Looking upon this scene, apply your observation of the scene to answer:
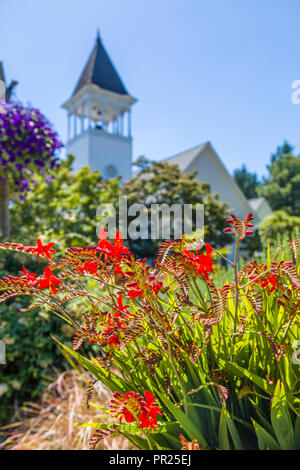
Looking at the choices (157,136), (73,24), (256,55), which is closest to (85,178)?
(157,136)

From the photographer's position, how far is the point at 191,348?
815 mm

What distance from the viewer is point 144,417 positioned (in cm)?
68

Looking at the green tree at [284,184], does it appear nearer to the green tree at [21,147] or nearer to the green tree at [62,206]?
the green tree at [62,206]

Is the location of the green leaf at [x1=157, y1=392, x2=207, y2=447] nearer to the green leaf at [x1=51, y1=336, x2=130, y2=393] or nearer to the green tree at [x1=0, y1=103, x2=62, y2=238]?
the green leaf at [x1=51, y1=336, x2=130, y2=393]

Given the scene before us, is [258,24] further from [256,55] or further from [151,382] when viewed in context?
[151,382]

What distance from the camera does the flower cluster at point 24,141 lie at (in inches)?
119

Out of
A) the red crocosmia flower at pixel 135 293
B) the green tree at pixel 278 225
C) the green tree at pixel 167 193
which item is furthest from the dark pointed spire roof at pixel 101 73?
the red crocosmia flower at pixel 135 293

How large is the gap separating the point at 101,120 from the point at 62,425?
63.2 feet

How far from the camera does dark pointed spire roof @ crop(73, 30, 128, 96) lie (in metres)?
19.0

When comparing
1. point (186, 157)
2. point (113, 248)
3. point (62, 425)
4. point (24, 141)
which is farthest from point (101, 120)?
point (113, 248)

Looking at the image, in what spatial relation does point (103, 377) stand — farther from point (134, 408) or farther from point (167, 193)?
point (167, 193)

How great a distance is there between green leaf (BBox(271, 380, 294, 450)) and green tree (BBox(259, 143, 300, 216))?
2581 centimetres

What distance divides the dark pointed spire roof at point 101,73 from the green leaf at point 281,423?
66.7 feet

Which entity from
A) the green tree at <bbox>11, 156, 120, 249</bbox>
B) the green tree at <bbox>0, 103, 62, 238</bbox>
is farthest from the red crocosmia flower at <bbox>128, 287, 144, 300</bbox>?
the green tree at <bbox>11, 156, 120, 249</bbox>
